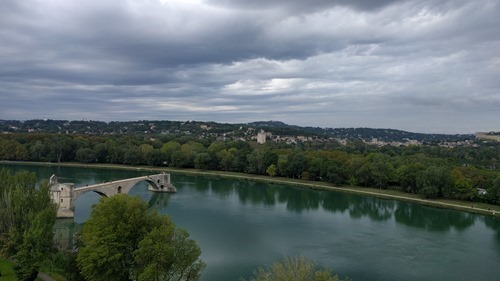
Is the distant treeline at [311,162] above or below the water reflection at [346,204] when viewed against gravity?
above

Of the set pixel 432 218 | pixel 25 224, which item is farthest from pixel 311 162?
pixel 25 224

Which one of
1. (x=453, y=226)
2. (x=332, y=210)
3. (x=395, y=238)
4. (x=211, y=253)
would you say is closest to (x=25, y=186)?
(x=211, y=253)

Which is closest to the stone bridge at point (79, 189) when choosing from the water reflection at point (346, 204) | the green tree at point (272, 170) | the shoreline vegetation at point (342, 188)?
the water reflection at point (346, 204)

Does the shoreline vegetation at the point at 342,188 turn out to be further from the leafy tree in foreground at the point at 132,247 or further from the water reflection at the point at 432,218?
the leafy tree in foreground at the point at 132,247

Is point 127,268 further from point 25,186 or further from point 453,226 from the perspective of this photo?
point 453,226

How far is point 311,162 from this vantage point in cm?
5347

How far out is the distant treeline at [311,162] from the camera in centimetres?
4322

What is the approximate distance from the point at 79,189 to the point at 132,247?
1956cm

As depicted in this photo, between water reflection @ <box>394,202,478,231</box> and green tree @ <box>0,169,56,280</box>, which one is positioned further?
water reflection @ <box>394,202,478,231</box>

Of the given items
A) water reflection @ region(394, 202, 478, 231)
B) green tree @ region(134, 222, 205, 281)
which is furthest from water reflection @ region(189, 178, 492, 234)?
green tree @ region(134, 222, 205, 281)

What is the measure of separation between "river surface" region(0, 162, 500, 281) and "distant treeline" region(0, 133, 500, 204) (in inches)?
183

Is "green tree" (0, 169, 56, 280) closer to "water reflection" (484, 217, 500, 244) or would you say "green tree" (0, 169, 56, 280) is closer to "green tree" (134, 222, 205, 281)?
"green tree" (134, 222, 205, 281)

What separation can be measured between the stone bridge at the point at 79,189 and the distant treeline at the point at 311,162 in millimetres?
16738

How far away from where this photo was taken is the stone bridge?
3106cm
